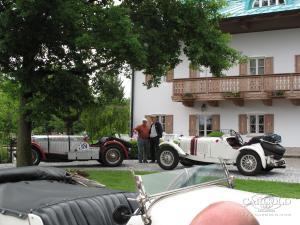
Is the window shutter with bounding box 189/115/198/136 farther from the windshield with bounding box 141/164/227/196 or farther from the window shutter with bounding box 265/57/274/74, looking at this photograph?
the windshield with bounding box 141/164/227/196

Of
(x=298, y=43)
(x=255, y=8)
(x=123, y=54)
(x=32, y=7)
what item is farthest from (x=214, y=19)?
(x=255, y=8)

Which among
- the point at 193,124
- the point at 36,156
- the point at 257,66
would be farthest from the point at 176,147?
the point at 193,124

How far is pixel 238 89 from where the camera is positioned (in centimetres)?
2778

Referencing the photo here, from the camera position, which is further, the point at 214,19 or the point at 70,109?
the point at 214,19

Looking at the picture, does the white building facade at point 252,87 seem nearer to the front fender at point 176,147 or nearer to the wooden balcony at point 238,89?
the wooden balcony at point 238,89

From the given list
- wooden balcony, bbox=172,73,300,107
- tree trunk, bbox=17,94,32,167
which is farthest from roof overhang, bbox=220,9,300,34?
tree trunk, bbox=17,94,32,167

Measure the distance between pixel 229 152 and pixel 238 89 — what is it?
13219mm

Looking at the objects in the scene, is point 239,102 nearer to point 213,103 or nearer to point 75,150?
point 213,103

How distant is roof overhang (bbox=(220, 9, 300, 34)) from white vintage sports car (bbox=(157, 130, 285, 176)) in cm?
1299

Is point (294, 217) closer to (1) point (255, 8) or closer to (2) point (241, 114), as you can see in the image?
(2) point (241, 114)

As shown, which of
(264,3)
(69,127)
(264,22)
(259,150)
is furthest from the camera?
(69,127)

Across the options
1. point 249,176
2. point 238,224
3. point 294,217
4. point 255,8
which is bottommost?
point 249,176

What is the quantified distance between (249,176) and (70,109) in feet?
17.6

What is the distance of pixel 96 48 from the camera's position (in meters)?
13.0
